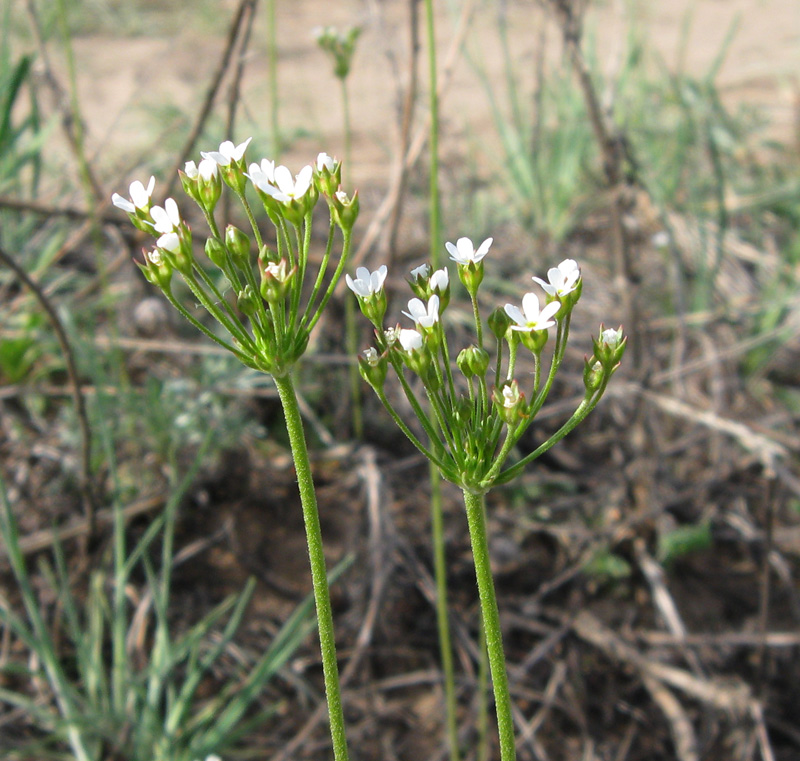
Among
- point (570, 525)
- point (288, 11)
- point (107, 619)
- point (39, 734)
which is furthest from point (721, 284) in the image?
point (288, 11)

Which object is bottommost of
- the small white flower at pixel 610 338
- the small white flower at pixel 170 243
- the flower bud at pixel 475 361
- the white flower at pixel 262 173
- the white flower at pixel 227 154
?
Result: the flower bud at pixel 475 361

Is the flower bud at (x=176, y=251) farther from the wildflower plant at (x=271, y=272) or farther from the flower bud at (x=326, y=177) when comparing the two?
the flower bud at (x=326, y=177)

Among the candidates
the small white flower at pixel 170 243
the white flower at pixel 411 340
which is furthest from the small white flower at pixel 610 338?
the small white flower at pixel 170 243

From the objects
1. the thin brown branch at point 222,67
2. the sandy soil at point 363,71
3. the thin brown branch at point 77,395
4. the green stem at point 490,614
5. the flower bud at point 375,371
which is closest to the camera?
the green stem at point 490,614

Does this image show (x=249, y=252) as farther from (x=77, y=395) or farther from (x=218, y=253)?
(x=77, y=395)

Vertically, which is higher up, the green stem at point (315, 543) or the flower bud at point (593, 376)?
the flower bud at point (593, 376)

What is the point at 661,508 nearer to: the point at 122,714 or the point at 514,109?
the point at 122,714

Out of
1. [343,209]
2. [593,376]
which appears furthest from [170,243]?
[593,376]

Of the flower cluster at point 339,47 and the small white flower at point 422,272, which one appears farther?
the flower cluster at point 339,47
